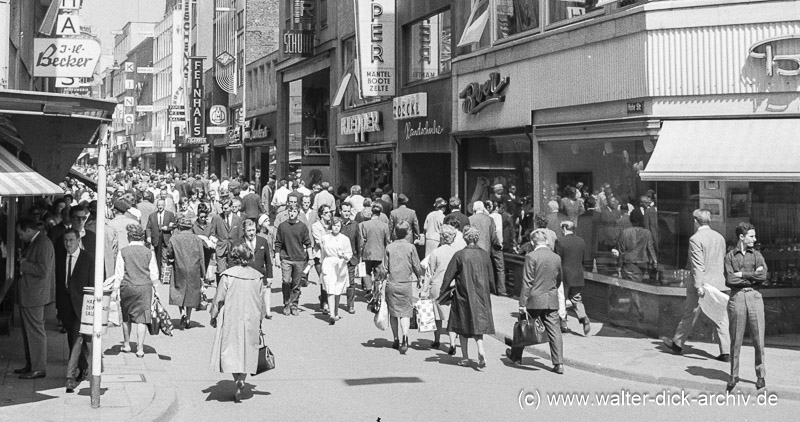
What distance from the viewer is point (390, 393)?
10.5m

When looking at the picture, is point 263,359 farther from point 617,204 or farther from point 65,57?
point 65,57

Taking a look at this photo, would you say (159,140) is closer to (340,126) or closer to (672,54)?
(340,126)

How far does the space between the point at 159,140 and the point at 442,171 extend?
65297 millimetres

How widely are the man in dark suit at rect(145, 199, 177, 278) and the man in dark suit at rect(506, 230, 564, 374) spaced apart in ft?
29.3

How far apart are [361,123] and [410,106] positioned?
16.8 feet

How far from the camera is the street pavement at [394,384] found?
31.4 ft

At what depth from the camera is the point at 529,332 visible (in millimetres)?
11617

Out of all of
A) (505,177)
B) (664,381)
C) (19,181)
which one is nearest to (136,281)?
(19,181)

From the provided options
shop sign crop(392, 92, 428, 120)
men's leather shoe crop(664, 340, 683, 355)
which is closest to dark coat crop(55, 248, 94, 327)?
men's leather shoe crop(664, 340, 683, 355)

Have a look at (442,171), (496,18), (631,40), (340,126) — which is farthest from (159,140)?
(631,40)

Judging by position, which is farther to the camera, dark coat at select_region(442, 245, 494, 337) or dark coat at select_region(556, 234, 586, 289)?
dark coat at select_region(556, 234, 586, 289)

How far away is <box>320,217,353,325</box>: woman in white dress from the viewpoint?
51.2 feet

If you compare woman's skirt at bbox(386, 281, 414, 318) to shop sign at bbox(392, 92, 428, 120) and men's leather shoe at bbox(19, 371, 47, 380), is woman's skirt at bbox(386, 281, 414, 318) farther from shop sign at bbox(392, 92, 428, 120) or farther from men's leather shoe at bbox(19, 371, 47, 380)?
shop sign at bbox(392, 92, 428, 120)

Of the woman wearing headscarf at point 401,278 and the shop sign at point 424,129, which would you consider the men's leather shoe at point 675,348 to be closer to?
the woman wearing headscarf at point 401,278
